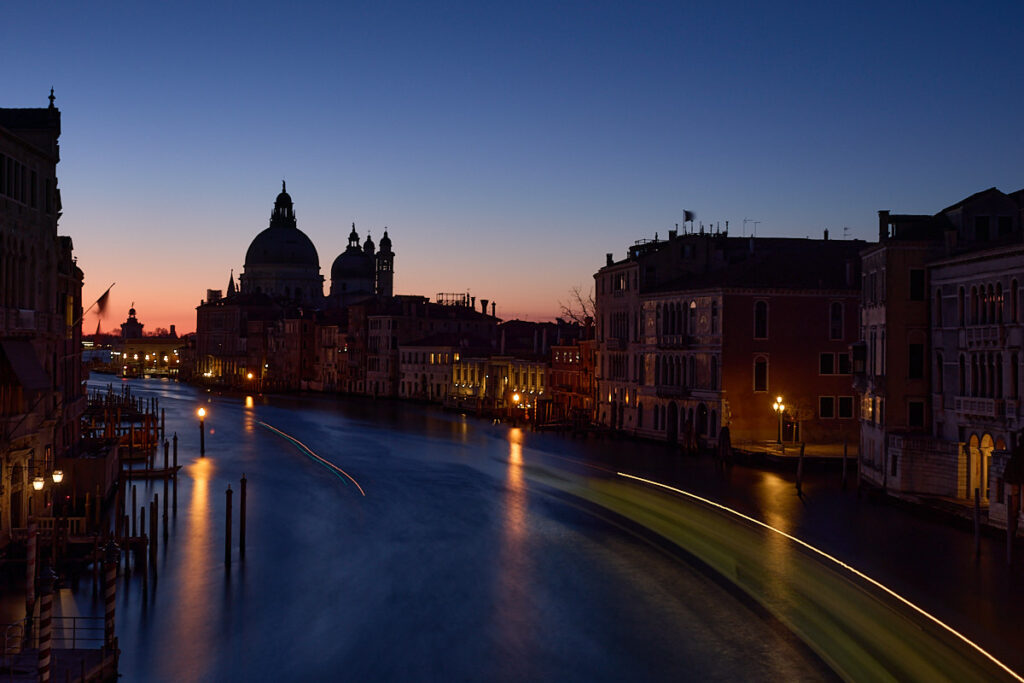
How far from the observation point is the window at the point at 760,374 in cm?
5019

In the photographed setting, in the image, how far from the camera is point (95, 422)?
56.4 m

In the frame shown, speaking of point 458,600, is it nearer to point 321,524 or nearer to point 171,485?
point 321,524

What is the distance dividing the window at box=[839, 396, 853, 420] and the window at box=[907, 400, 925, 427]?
1460cm

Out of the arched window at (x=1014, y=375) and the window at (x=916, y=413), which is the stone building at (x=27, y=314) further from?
the window at (x=916, y=413)

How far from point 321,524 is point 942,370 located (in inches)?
740

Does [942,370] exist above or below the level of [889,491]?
above

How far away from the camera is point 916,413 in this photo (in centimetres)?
3522

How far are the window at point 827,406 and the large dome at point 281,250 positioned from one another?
119 meters

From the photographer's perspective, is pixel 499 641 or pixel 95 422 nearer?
pixel 499 641

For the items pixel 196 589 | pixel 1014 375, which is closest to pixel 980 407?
pixel 1014 375

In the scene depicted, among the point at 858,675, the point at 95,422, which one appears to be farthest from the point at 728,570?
the point at 95,422

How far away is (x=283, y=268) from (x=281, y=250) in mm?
2789

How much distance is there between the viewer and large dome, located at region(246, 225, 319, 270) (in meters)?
159

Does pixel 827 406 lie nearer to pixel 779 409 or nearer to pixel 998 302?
pixel 779 409
